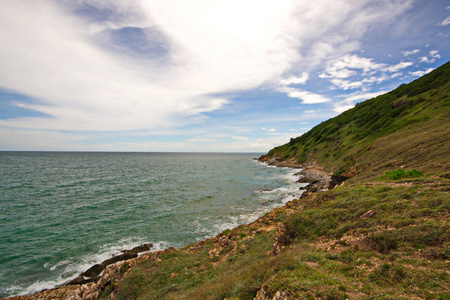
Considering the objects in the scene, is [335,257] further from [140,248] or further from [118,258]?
[118,258]

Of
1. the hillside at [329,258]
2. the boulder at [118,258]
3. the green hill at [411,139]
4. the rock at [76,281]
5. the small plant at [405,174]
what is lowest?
the rock at [76,281]

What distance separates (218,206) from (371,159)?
27826 mm

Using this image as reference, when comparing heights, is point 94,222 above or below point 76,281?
above

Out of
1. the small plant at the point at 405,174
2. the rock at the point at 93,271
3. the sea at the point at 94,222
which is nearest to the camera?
the rock at the point at 93,271

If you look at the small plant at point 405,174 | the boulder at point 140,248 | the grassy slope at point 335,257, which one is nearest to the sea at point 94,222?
the boulder at point 140,248

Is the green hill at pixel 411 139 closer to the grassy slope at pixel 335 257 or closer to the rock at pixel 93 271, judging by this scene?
the grassy slope at pixel 335 257

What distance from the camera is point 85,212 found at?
29641 millimetres

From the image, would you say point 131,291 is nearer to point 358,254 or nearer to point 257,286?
point 257,286

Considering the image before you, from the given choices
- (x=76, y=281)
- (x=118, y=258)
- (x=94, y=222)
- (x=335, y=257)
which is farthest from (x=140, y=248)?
(x=335, y=257)

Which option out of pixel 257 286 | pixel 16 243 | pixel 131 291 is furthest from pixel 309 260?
pixel 16 243

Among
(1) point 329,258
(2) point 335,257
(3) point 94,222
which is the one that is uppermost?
(2) point 335,257

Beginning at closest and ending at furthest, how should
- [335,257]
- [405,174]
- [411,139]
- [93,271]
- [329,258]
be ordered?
[335,257]
[329,258]
[93,271]
[405,174]
[411,139]

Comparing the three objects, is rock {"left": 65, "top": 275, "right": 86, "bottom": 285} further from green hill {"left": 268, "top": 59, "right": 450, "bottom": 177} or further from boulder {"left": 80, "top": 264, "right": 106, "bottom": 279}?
green hill {"left": 268, "top": 59, "right": 450, "bottom": 177}

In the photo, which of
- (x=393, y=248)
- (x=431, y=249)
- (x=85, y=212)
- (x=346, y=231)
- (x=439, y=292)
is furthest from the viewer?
(x=85, y=212)
